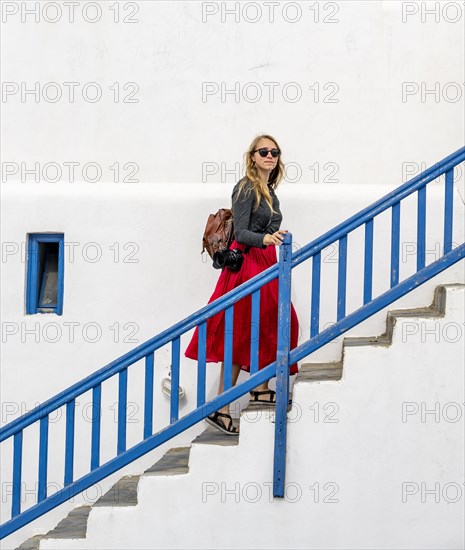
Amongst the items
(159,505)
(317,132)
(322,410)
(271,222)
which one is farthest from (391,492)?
(317,132)

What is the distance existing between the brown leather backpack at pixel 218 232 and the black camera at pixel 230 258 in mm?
136

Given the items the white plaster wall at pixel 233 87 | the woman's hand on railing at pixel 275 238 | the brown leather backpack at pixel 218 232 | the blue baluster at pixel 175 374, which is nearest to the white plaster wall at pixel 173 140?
the white plaster wall at pixel 233 87

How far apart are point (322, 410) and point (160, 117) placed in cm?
242

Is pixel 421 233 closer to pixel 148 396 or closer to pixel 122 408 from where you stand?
pixel 148 396

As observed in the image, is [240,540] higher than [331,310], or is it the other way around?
[331,310]

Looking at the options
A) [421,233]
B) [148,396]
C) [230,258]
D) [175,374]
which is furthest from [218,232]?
[421,233]

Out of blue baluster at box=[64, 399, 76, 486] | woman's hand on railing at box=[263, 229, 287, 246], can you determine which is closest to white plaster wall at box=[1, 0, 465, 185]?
woman's hand on railing at box=[263, 229, 287, 246]

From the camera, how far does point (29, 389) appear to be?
694 centimetres

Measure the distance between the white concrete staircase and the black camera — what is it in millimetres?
910

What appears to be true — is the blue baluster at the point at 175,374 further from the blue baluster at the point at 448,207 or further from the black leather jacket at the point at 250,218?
the blue baluster at the point at 448,207

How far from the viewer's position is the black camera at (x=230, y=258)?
6262 millimetres

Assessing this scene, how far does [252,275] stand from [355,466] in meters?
1.27

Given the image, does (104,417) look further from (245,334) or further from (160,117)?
(160,117)

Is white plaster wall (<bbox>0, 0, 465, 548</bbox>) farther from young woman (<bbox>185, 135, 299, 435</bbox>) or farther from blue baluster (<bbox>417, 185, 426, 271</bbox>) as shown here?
blue baluster (<bbox>417, 185, 426, 271</bbox>)
